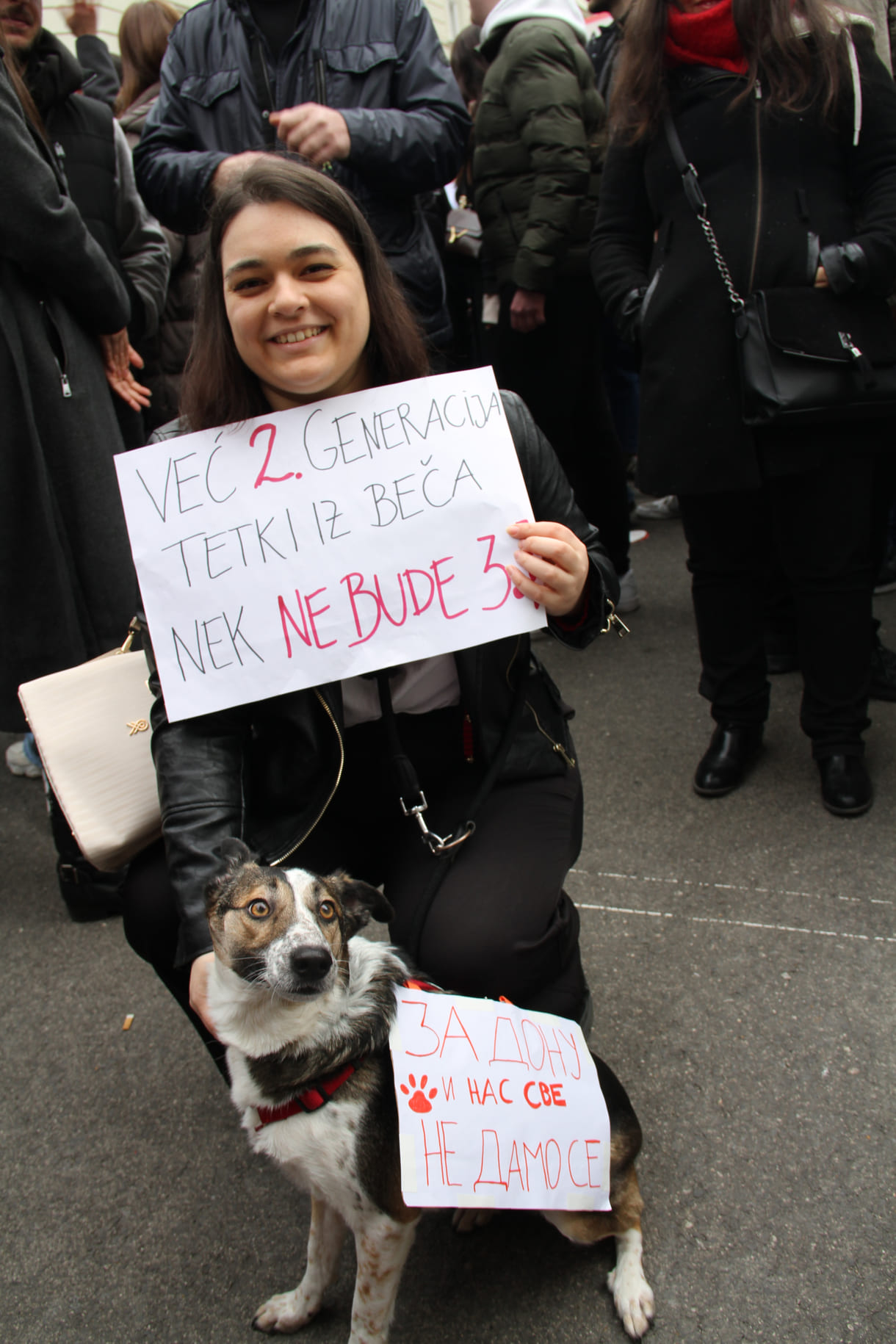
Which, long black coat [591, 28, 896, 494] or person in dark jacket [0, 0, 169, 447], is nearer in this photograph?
long black coat [591, 28, 896, 494]

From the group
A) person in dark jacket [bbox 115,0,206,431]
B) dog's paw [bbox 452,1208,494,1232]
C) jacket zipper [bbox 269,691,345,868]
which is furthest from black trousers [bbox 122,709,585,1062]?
person in dark jacket [bbox 115,0,206,431]

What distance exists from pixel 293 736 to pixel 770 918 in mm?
1515

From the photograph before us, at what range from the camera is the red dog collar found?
157 cm

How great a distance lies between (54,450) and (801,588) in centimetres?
223

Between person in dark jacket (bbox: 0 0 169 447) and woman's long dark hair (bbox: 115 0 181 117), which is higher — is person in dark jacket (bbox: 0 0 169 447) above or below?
below

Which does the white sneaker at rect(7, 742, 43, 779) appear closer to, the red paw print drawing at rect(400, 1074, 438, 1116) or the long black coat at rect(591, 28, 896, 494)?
the long black coat at rect(591, 28, 896, 494)

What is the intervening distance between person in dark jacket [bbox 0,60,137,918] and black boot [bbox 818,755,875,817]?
2225 millimetres

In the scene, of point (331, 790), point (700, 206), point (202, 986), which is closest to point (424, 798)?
point (331, 790)

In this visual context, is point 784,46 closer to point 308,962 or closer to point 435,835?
point 435,835

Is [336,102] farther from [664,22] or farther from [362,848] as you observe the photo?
[362,848]

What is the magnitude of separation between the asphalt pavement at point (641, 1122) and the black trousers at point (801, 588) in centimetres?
31

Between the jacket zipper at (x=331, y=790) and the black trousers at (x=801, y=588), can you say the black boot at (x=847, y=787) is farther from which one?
the jacket zipper at (x=331, y=790)

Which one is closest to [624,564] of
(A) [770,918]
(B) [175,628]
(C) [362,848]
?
(A) [770,918]

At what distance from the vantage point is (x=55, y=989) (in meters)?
2.69
